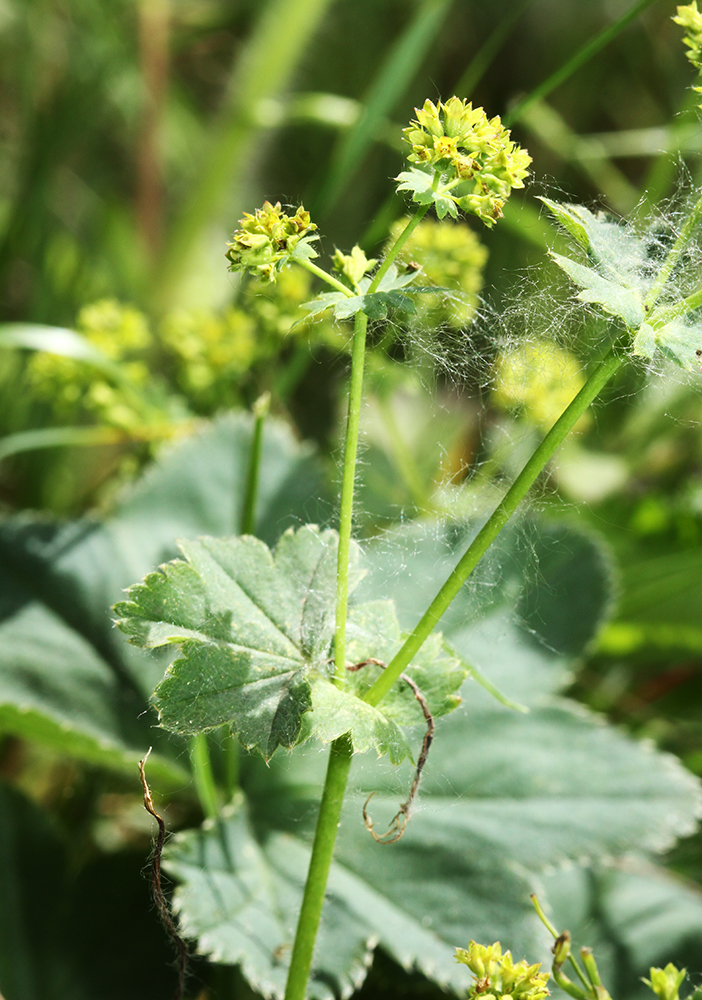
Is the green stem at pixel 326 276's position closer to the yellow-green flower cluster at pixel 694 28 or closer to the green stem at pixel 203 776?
the yellow-green flower cluster at pixel 694 28

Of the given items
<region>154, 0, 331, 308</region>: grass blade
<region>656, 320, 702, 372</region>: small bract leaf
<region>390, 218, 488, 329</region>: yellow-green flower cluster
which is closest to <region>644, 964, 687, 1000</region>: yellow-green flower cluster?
<region>656, 320, 702, 372</region>: small bract leaf

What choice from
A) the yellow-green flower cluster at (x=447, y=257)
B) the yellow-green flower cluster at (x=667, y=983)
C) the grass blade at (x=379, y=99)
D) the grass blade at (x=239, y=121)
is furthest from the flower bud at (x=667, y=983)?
the grass blade at (x=239, y=121)

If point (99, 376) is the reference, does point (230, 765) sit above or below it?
below

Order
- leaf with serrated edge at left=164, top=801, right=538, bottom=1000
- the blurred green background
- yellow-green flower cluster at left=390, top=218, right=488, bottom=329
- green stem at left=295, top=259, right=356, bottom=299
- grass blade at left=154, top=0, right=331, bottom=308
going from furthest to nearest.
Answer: grass blade at left=154, top=0, right=331, bottom=308 → the blurred green background → yellow-green flower cluster at left=390, top=218, right=488, bottom=329 → leaf with serrated edge at left=164, top=801, right=538, bottom=1000 → green stem at left=295, top=259, right=356, bottom=299

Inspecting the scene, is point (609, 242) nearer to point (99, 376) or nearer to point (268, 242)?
point (268, 242)

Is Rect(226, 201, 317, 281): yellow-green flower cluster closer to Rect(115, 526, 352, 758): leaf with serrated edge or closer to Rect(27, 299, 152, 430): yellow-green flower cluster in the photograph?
Rect(115, 526, 352, 758): leaf with serrated edge

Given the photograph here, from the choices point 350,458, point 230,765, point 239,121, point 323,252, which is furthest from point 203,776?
point 239,121
